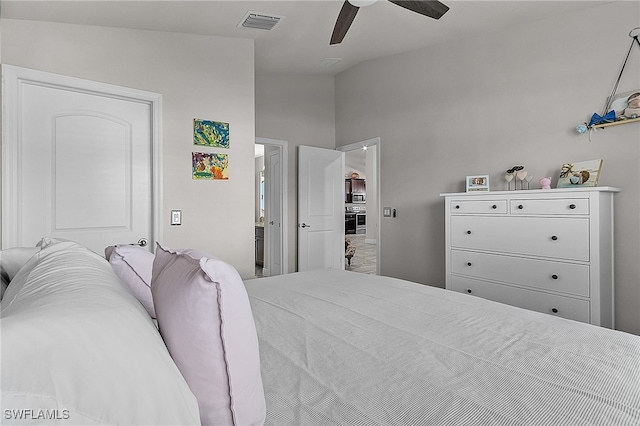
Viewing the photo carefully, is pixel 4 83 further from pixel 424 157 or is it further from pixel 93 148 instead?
pixel 424 157

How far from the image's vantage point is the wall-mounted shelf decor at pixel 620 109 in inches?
100

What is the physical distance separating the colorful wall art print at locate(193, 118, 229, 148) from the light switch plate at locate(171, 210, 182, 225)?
0.62 m

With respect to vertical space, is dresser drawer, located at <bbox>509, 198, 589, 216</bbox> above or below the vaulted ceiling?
below

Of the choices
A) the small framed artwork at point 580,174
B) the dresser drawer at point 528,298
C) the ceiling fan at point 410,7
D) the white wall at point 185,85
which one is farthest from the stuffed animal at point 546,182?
the white wall at point 185,85

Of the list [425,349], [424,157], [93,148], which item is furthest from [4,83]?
[424,157]

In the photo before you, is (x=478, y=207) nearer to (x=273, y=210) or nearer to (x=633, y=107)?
(x=633, y=107)

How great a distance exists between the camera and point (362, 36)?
3623mm

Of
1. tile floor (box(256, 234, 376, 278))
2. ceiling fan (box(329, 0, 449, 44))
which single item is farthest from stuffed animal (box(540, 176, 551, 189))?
tile floor (box(256, 234, 376, 278))

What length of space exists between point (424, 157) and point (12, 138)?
3.68 meters

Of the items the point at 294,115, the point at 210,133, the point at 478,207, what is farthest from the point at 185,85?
the point at 478,207

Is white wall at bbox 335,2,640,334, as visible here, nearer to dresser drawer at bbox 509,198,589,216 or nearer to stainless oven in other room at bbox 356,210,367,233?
dresser drawer at bbox 509,198,589,216

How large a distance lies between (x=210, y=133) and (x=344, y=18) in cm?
149

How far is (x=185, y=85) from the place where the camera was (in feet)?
9.59

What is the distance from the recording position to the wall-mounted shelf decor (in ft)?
8.37
